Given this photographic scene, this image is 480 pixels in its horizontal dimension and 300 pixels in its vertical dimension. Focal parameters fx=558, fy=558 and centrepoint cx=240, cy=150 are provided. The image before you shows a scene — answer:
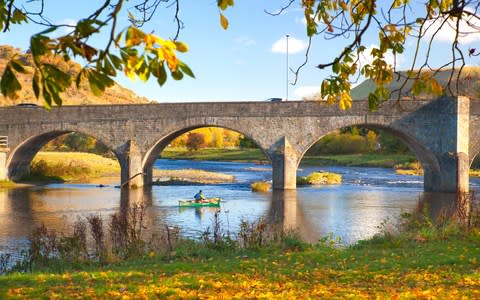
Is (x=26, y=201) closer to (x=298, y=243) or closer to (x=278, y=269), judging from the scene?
(x=298, y=243)

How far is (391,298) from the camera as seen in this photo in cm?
736

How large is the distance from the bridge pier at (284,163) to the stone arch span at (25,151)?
10715mm

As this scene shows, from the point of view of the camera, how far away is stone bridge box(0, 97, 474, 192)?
112 ft

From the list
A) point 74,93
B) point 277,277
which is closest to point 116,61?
point 277,277

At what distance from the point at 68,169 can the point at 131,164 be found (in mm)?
12438

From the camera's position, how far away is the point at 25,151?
4041 cm

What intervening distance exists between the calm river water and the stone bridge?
219cm

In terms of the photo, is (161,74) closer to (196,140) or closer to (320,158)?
(320,158)

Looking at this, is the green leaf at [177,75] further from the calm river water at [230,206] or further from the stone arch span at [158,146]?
the stone arch span at [158,146]

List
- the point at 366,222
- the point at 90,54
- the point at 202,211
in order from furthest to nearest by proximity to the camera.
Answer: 1. the point at 202,211
2. the point at 366,222
3. the point at 90,54

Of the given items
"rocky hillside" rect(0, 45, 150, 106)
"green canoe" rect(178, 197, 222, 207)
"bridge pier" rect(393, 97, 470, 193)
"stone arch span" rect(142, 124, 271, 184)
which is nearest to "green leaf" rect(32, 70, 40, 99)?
"green canoe" rect(178, 197, 222, 207)

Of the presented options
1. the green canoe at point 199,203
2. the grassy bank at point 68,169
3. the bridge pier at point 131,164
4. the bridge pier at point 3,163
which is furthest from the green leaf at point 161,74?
the grassy bank at point 68,169

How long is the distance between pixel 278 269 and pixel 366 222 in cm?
1322

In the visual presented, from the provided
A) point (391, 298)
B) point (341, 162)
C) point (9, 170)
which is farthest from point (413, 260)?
point (341, 162)
